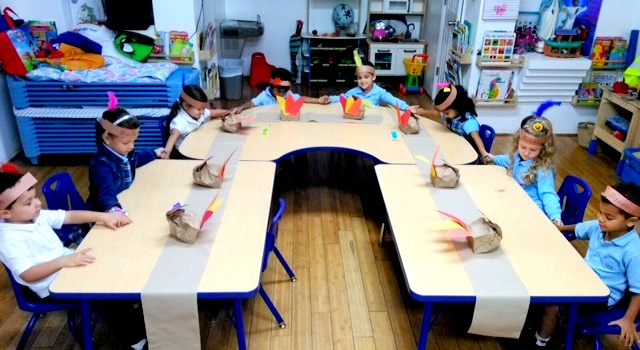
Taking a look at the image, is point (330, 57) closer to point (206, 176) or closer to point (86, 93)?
point (86, 93)

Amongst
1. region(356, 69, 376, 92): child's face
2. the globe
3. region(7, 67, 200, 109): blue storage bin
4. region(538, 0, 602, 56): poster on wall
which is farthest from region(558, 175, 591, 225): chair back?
the globe

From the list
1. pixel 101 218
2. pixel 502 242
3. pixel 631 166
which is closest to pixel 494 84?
pixel 631 166

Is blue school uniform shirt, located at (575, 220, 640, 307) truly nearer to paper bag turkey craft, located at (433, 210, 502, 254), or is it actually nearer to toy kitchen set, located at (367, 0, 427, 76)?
paper bag turkey craft, located at (433, 210, 502, 254)

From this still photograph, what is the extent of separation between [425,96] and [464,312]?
4.14 m

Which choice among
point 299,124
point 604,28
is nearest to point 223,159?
point 299,124

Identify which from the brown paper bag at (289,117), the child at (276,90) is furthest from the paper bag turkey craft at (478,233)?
the child at (276,90)

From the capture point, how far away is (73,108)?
380cm

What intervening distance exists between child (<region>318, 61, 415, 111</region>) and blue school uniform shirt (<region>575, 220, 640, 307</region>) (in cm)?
188

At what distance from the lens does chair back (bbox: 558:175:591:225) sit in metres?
2.31

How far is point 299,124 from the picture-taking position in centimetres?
319

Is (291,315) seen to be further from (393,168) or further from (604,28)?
(604,28)

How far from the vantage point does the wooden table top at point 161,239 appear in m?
1.62

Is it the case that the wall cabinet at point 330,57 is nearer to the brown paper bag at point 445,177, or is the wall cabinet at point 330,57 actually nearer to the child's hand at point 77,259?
the brown paper bag at point 445,177

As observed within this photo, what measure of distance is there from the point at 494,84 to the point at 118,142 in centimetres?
359
